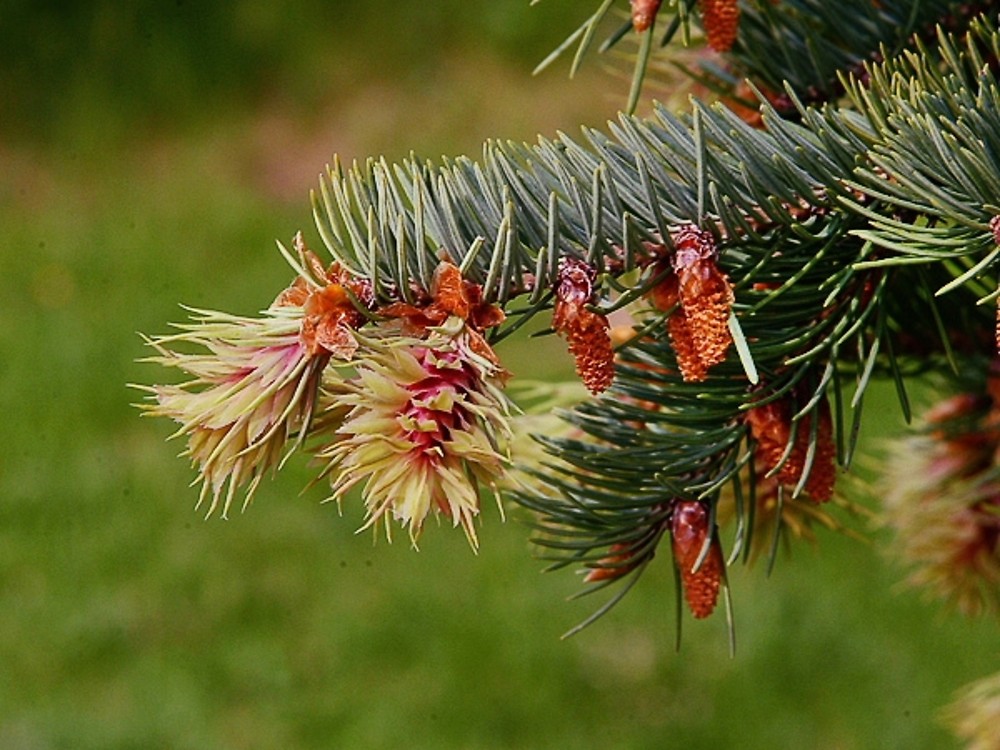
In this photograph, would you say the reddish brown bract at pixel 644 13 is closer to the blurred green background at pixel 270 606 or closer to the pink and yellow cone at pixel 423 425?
the pink and yellow cone at pixel 423 425

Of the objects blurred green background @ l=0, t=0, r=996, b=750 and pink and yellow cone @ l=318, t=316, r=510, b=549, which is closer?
pink and yellow cone @ l=318, t=316, r=510, b=549

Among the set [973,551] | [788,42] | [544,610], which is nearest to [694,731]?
[544,610]

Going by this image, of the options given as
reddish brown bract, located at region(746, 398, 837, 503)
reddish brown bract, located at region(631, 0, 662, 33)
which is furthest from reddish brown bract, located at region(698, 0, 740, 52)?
reddish brown bract, located at region(746, 398, 837, 503)

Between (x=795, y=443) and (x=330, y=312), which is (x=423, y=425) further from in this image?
(x=795, y=443)

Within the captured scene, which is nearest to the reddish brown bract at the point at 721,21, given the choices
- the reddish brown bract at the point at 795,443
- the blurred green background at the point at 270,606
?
the reddish brown bract at the point at 795,443

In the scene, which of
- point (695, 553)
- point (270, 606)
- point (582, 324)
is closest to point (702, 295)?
point (582, 324)

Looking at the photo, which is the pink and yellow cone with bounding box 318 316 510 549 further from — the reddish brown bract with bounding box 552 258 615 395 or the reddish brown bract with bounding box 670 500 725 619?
the reddish brown bract with bounding box 670 500 725 619
